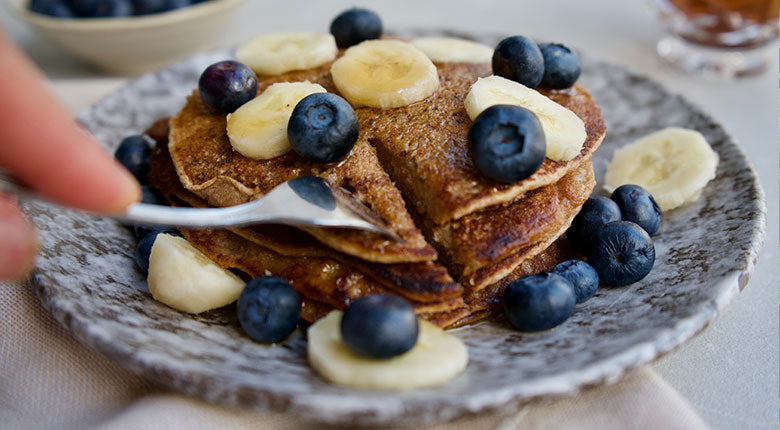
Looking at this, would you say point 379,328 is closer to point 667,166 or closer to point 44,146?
point 44,146

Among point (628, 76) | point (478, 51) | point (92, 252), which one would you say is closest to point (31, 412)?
point (92, 252)

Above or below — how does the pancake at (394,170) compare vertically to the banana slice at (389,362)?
above

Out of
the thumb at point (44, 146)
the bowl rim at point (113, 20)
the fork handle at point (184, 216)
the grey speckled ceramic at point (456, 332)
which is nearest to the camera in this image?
the thumb at point (44, 146)

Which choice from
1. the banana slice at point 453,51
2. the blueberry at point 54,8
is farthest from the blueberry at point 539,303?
the blueberry at point 54,8

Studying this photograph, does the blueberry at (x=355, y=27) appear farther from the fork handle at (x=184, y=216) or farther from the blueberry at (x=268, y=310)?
the blueberry at (x=268, y=310)

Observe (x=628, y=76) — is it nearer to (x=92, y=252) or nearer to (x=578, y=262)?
(x=578, y=262)
